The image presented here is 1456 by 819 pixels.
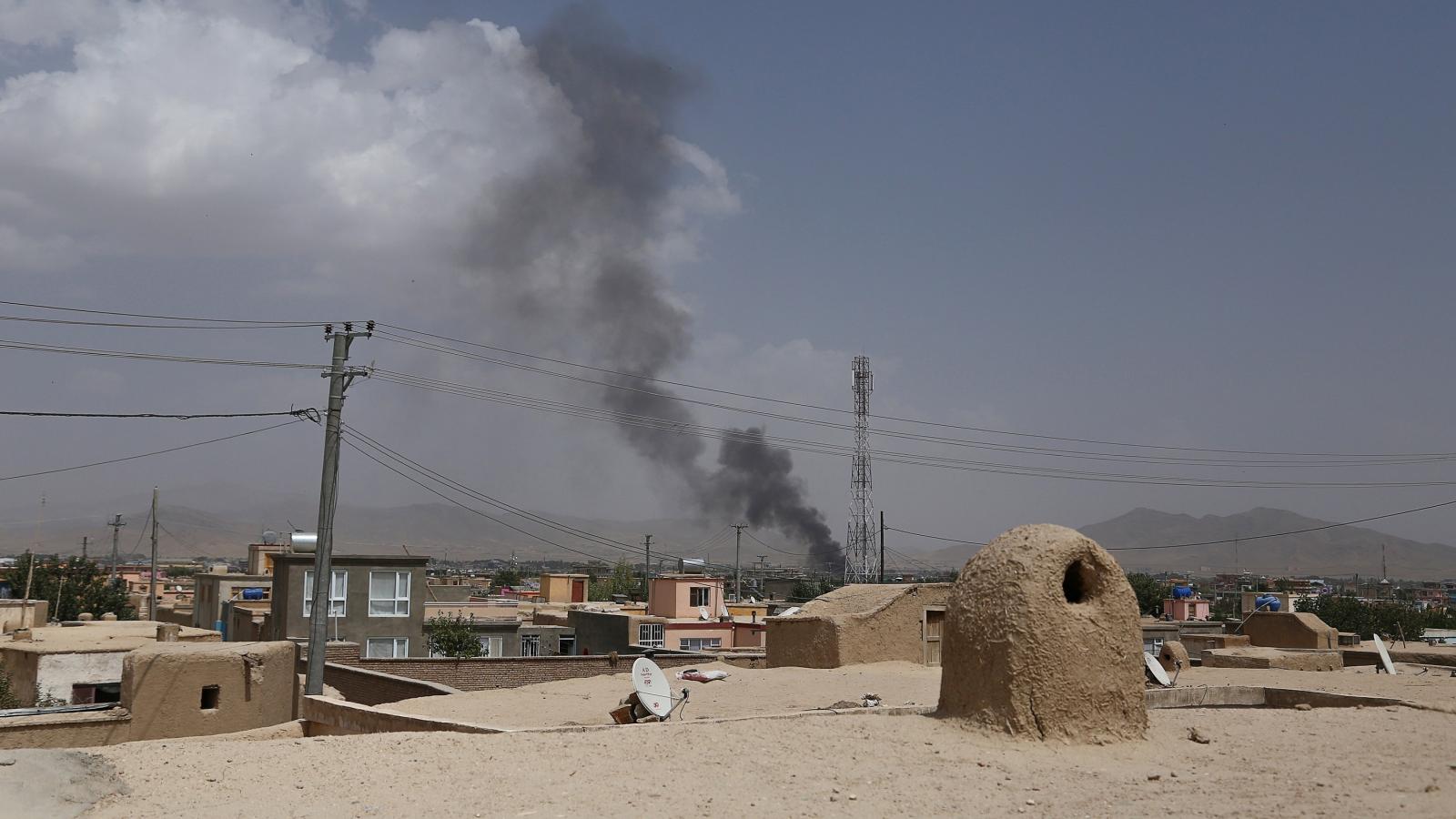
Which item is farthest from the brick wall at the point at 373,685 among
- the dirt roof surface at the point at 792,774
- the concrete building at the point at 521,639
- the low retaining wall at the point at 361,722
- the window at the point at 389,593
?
the concrete building at the point at 521,639

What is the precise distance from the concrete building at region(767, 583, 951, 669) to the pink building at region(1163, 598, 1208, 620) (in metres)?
46.6

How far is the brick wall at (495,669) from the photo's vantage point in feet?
95.3

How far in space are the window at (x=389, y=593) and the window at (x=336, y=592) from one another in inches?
32.1

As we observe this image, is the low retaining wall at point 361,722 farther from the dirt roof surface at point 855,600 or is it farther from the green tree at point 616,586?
the green tree at point 616,586

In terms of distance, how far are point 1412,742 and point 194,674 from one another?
62.8 ft

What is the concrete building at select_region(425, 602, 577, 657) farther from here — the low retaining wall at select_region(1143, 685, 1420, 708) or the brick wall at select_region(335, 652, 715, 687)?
the low retaining wall at select_region(1143, 685, 1420, 708)

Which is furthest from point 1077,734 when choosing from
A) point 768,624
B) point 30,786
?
point 768,624

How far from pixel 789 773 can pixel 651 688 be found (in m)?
4.69

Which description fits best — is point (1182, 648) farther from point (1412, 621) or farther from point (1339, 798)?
point (1412, 621)

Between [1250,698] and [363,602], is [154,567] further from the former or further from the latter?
[1250,698]

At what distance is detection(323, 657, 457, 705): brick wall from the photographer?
25.0m

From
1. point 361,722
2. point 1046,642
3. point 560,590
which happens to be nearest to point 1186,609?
point 560,590

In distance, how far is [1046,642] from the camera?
532 inches

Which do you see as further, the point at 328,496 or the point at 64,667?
the point at 64,667
